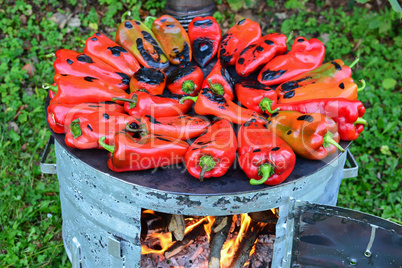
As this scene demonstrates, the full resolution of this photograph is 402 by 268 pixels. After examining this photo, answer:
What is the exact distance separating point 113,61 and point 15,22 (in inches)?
121

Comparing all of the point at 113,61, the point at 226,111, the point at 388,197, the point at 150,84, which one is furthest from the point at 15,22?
the point at 388,197

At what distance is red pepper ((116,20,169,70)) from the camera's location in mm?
3244

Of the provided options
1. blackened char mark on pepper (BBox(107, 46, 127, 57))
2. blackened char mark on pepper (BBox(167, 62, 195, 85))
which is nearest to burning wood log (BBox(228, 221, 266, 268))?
blackened char mark on pepper (BBox(167, 62, 195, 85))

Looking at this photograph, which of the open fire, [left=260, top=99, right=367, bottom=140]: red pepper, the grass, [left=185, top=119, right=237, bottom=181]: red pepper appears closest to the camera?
[left=185, top=119, right=237, bottom=181]: red pepper

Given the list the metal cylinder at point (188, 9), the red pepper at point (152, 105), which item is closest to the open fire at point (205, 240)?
the red pepper at point (152, 105)

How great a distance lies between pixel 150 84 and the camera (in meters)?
2.91

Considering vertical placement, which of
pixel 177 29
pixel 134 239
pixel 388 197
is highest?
pixel 177 29

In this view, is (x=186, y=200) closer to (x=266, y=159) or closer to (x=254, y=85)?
(x=266, y=159)

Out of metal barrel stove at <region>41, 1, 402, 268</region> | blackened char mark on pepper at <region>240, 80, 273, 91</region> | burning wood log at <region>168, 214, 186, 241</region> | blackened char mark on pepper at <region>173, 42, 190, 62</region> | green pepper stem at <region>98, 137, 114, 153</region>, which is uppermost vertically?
blackened char mark on pepper at <region>173, 42, 190, 62</region>

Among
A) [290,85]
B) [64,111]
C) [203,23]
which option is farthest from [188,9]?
[64,111]

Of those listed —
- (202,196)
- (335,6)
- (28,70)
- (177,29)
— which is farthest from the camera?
(335,6)

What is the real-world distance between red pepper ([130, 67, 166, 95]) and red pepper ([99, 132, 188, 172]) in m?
0.51

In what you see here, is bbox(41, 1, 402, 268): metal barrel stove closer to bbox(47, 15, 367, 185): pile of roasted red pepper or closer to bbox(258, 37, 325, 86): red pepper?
bbox(47, 15, 367, 185): pile of roasted red pepper

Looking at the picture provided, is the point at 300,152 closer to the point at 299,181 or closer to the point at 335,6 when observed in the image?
the point at 299,181
